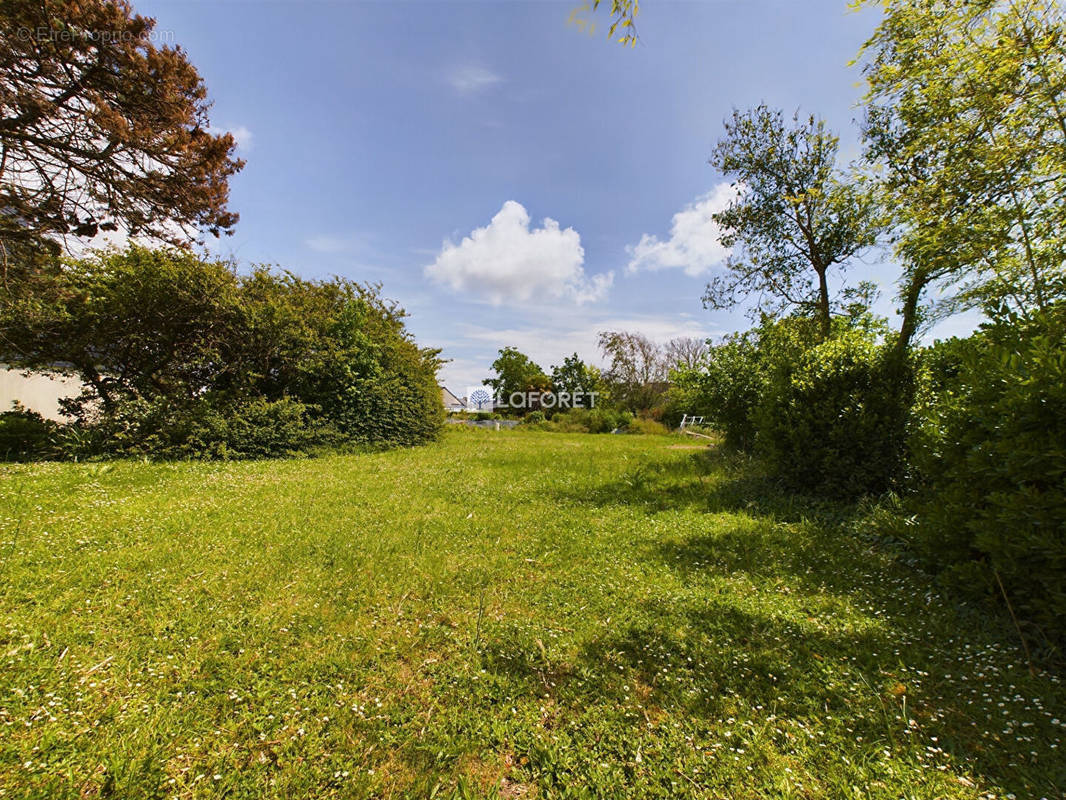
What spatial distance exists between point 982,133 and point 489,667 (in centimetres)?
653

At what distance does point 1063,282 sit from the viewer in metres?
3.34

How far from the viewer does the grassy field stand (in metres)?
1.67

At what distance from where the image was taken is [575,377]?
31688 millimetres

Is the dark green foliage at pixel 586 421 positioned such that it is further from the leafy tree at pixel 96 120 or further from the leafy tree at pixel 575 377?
the leafy tree at pixel 96 120

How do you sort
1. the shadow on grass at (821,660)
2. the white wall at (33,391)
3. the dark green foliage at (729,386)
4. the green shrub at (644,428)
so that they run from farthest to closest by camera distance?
1. the green shrub at (644,428)
2. the white wall at (33,391)
3. the dark green foliage at (729,386)
4. the shadow on grass at (821,660)

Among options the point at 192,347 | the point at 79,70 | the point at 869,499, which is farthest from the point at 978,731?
the point at 192,347

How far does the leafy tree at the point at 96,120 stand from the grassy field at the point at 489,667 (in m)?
4.89

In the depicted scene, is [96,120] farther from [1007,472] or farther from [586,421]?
[586,421]

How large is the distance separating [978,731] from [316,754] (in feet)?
10.6

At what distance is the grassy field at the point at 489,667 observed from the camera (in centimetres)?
167

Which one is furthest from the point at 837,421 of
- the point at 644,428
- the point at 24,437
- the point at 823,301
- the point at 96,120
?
the point at 644,428

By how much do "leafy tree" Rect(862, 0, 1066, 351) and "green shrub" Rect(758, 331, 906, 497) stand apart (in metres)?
1.46

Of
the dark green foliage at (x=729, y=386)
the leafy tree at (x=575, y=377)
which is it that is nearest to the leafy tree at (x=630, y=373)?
the leafy tree at (x=575, y=377)

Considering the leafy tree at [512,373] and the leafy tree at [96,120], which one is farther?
the leafy tree at [512,373]
